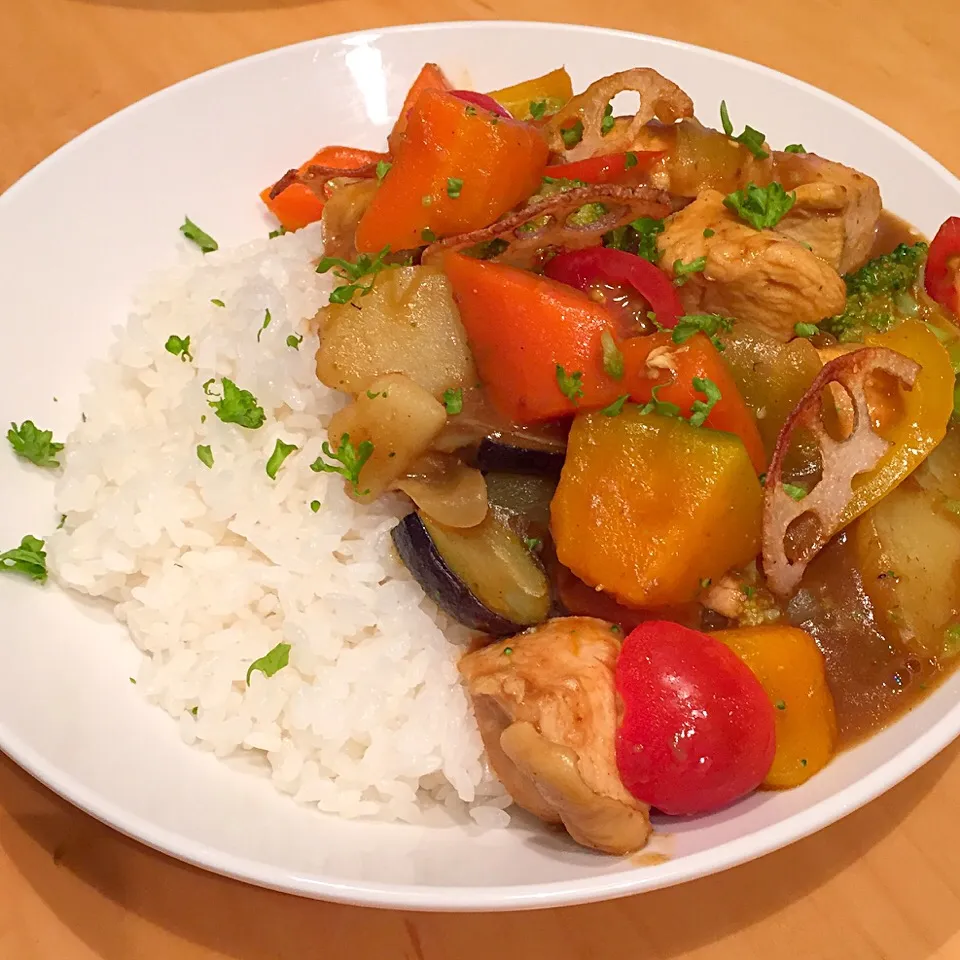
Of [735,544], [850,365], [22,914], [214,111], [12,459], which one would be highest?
[214,111]

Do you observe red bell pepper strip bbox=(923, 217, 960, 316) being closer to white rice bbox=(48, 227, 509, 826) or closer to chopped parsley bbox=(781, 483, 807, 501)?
chopped parsley bbox=(781, 483, 807, 501)

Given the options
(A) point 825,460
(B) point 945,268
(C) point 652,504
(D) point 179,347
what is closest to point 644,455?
(C) point 652,504

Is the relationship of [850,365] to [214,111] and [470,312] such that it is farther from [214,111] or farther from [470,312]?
[214,111]

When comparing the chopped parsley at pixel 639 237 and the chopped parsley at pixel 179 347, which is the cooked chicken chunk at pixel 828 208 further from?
the chopped parsley at pixel 179 347

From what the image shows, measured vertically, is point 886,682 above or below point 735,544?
below

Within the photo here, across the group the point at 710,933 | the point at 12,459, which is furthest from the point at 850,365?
the point at 12,459
